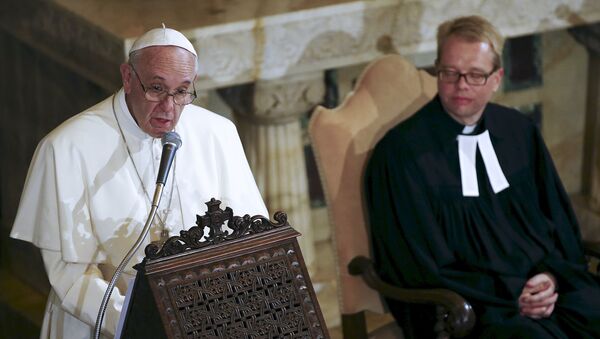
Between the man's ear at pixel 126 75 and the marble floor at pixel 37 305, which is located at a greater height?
the man's ear at pixel 126 75

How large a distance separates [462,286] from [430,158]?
1.77ft

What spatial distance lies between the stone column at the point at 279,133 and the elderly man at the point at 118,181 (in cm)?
165

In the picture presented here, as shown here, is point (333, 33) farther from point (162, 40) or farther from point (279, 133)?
point (162, 40)

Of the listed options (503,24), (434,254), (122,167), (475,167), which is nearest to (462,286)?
(434,254)

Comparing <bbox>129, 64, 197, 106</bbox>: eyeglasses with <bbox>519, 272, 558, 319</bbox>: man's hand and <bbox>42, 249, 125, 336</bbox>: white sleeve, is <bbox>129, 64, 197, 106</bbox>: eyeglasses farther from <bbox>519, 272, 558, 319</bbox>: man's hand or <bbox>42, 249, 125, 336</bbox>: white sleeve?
<bbox>519, 272, 558, 319</bbox>: man's hand

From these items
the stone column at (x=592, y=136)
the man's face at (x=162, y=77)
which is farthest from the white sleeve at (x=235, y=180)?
the stone column at (x=592, y=136)

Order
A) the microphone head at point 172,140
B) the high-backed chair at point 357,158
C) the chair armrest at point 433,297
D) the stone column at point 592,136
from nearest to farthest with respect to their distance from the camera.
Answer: the microphone head at point 172,140
the chair armrest at point 433,297
the high-backed chair at point 357,158
the stone column at point 592,136

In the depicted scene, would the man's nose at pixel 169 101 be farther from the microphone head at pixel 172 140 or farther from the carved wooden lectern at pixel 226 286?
the carved wooden lectern at pixel 226 286

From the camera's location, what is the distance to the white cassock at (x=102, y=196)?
4.40 meters

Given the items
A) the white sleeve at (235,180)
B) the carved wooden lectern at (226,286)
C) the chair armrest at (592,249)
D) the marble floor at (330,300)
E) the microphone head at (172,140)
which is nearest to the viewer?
the carved wooden lectern at (226,286)

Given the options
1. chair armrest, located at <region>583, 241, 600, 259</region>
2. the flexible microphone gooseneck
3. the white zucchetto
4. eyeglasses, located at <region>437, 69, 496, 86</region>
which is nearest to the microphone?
the flexible microphone gooseneck

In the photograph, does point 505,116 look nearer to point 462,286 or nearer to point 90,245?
point 462,286

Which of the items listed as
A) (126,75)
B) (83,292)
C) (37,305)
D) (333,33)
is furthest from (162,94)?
(37,305)

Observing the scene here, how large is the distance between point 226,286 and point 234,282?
0.03 meters
